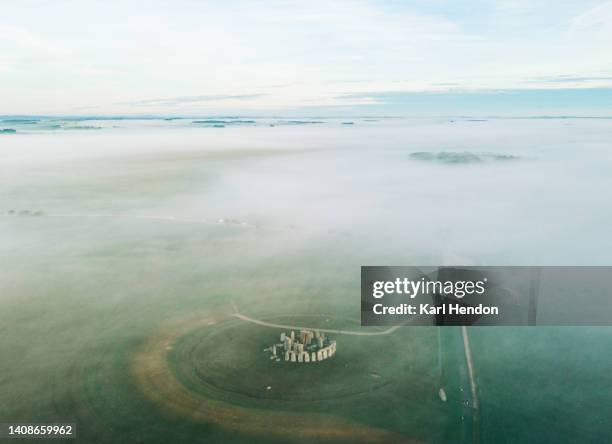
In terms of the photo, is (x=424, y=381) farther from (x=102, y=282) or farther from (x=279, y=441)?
(x=102, y=282)

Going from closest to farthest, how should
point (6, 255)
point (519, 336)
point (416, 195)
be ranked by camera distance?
point (519, 336)
point (6, 255)
point (416, 195)

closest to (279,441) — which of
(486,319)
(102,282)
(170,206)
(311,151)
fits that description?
(486,319)

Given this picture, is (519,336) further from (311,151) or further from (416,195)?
(311,151)

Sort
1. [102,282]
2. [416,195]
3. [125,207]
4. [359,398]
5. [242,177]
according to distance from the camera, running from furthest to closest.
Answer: [242,177]
[416,195]
[125,207]
[102,282]
[359,398]

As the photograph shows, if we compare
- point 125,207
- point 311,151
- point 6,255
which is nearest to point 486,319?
point 6,255

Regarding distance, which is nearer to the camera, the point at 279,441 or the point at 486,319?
the point at 279,441

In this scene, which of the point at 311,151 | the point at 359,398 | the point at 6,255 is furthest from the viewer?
the point at 311,151

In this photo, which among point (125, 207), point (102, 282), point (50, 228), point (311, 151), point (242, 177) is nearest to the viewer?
point (102, 282)

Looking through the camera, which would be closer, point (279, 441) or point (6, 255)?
point (279, 441)
